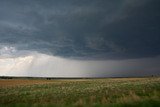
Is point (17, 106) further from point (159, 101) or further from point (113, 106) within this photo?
point (159, 101)

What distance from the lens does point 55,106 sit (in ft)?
64.6

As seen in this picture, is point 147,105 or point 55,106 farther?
point 55,106

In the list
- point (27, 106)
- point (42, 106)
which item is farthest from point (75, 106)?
point (27, 106)

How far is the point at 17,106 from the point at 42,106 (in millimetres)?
2130

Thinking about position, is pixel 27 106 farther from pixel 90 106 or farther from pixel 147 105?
pixel 147 105

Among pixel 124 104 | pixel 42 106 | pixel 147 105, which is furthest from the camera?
pixel 42 106

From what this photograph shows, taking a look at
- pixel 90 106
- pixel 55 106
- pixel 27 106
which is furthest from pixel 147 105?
pixel 27 106

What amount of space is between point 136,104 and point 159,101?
1.63 m

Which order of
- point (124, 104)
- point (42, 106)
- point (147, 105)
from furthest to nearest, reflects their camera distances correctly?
point (42, 106)
point (124, 104)
point (147, 105)

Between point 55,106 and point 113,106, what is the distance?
4.40 m

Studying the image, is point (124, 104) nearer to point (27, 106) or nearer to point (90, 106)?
point (90, 106)

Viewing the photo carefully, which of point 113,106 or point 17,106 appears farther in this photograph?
point 17,106

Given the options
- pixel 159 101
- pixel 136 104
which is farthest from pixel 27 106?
pixel 159 101

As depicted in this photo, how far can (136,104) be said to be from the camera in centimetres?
1811
